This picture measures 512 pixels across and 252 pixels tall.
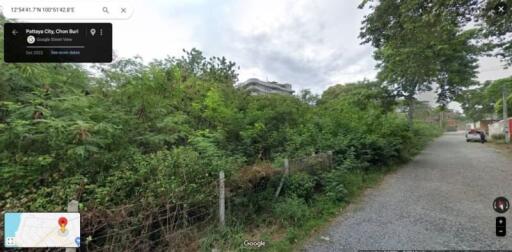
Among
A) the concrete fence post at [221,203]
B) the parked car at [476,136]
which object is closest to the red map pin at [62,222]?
the concrete fence post at [221,203]

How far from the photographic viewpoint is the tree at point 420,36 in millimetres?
5535

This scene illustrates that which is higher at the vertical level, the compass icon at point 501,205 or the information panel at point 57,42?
the information panel at point 57,42

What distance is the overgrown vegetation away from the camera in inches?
97.1

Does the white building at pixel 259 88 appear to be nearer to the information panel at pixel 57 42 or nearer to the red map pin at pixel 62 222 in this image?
the information panel at pixel 57 42

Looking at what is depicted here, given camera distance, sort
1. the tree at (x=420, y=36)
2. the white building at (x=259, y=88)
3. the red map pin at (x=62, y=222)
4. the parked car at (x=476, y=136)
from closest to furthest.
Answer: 1. the red map pin at (x=62, y=222)
2. the tree at (x=420, y=36)
3. the white building at (x=259, y=88)
4. the parked car at (x=476, y=136)

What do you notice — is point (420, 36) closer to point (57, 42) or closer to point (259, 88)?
point (57, 42)

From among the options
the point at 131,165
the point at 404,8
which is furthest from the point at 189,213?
the point at 404,8

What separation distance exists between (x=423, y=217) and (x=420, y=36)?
4556 mm

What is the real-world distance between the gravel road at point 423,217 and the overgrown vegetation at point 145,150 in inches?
18.5

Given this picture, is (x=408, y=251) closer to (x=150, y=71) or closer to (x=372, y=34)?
(x=150, y=71)

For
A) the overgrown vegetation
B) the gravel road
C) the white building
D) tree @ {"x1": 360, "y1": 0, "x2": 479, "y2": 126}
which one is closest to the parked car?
tree @ {"x1": 360, "y1": 0, "x2": 479, "y2": 126}

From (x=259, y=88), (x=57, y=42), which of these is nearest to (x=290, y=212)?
(x=57, y=42)

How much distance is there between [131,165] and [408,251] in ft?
11.8

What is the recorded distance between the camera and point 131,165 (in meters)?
2.95
